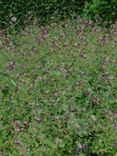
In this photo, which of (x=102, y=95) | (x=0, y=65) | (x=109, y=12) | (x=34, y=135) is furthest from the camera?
(x=109, y=12)

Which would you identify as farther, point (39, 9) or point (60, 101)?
point (39, 9)

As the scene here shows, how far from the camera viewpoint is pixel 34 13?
28.5 feet

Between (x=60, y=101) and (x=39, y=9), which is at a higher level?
(x=60, y=101)

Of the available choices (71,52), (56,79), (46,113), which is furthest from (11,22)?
(46,113)

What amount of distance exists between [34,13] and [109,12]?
1354 mm

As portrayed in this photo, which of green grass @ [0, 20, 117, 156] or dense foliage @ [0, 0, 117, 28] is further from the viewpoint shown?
dense foliage @ [0, 0, 117, 28]

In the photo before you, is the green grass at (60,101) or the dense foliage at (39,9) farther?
the dense foliage at (39,9)

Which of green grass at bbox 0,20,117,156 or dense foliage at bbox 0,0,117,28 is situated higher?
green grass at bbox 0,20,117,156

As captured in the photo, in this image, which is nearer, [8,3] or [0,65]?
[0,65]

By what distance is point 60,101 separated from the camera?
4680mm

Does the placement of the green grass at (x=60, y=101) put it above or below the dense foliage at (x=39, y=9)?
above

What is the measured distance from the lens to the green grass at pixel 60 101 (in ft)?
14.3

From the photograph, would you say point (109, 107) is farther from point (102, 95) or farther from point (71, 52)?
point (71, 52)

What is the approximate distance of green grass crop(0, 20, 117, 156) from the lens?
436cm
